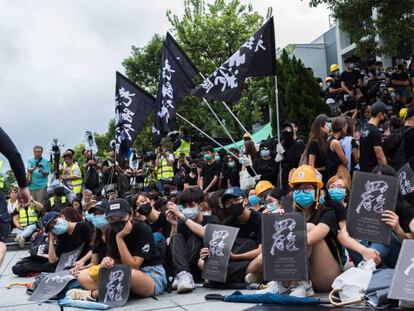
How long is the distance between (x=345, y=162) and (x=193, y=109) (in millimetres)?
19909

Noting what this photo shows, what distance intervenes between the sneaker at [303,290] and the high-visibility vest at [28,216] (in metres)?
7.82

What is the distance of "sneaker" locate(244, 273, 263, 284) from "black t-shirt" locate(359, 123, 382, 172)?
7.02 ft

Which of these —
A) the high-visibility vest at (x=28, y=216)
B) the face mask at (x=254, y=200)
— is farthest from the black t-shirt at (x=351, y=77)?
the high-visibility vest at (x=28, y=216)

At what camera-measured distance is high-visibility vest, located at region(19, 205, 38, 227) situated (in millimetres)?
11205

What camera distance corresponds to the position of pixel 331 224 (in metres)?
4.66

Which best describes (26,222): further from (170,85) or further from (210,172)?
(170,85)

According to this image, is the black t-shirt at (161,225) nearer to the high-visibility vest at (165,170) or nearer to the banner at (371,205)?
the banner at (371,205)

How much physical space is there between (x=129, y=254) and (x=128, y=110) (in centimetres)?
604

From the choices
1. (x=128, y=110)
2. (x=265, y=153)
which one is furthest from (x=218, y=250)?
(x=128, y=110)

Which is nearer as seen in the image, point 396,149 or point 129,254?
point 129,254

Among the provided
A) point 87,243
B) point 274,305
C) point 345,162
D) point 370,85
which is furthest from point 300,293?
point 370,85

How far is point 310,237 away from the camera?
458cm

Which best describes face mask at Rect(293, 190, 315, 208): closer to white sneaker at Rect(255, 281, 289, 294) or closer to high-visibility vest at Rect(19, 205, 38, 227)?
white sneaker at Rect(255, 281, 289, 294)

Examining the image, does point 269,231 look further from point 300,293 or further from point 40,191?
point 40,191
